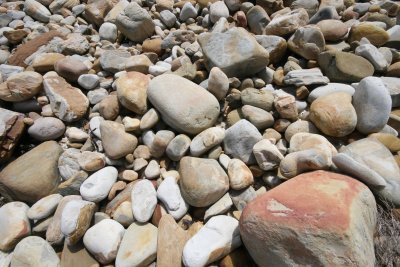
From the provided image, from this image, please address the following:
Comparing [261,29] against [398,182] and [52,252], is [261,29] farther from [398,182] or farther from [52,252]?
[52,252]

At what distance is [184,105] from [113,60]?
37.1 inches

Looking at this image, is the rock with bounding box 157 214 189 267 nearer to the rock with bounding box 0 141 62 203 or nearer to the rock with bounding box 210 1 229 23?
the rock with bounding box 0 141 62 203

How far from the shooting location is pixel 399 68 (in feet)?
6.35

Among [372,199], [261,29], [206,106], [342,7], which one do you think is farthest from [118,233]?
[342,7]

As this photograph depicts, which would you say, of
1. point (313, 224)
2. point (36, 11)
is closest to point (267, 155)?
point (313, 224)

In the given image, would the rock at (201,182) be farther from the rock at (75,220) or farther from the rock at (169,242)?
the rock at (75,220)

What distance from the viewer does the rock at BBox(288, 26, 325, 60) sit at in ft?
6.70

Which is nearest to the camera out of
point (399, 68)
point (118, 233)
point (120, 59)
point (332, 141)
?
point (118, 233)

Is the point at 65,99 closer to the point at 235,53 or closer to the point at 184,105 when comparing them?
the point at 184,105

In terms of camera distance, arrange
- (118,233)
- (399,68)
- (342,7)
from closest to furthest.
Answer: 1. (118,233)
2. (399,68)
3. (342,7)

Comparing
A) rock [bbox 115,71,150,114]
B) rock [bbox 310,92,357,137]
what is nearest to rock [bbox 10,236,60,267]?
rock [bbox 115,71,150,114]

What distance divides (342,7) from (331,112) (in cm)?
148

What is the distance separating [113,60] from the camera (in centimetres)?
237

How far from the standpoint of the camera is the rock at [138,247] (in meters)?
1.47
